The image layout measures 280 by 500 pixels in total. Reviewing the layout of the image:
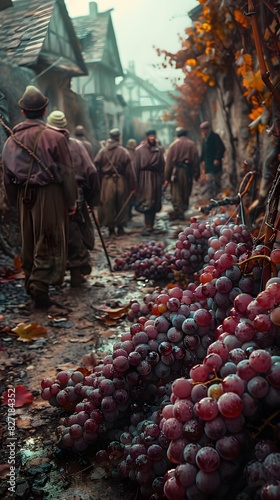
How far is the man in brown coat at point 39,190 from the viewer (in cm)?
433

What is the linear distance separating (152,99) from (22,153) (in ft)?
138

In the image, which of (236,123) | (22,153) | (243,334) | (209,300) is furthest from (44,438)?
(236,123)

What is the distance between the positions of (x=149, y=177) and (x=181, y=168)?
1.04 metres

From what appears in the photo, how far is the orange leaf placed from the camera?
2703 millimetres

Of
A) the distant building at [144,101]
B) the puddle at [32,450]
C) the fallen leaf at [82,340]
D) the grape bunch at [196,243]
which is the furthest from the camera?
the distant building at [144,101]

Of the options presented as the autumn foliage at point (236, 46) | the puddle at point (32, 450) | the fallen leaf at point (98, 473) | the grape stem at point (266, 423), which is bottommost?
the puddle at point (32, 450)

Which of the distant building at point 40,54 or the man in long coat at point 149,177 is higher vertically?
the distant building at point 40,54

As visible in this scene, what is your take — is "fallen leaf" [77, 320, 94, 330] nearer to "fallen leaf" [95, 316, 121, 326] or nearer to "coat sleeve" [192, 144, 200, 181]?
"fallen leaf" [95, 316, 121, 326]

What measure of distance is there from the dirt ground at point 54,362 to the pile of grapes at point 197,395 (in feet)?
0.36

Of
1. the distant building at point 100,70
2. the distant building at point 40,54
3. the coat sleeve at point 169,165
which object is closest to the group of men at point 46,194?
the distant building at point 40,54

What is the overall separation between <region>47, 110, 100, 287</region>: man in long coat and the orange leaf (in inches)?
112

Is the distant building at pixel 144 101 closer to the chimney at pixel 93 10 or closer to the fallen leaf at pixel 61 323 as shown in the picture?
the chimney at pixel 93 10

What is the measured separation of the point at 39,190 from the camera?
4.47 metres

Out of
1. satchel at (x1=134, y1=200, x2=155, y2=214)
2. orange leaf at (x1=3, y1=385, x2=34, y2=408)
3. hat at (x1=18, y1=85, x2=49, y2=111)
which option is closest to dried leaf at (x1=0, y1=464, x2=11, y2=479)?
orange leaf at (x1=3, y1=385, x2=34, y2=408)
